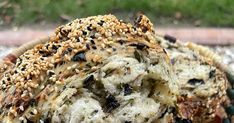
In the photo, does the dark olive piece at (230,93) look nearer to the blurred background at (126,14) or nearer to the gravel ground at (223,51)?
the gravel ground at (223,51)

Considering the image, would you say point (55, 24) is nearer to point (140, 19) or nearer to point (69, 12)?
point (69, 12)

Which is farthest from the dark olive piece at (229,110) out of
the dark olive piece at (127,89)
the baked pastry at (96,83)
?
the dark olive piece at (127,89)

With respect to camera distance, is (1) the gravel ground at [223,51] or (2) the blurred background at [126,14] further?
(2) the blurred background at [126,14]

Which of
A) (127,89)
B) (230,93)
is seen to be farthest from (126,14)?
(127,89)

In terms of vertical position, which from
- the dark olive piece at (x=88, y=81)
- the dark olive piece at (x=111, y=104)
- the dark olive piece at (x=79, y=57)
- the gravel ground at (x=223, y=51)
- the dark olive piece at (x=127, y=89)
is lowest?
the dark olive piece at (x=111, y=104)

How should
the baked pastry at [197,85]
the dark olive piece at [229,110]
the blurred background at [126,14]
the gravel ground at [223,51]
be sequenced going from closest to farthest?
the baked pastry at [197,85] → the dark olive piece at [229,110] → the gravel ground at [223,51] → the blurred background at [126,14]

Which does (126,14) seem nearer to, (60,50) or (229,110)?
(229,110)
